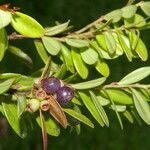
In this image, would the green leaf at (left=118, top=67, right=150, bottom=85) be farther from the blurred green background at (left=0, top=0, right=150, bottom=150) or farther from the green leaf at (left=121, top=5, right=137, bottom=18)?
the blurred green background at (left=0, top=0, right=150, bottom=150)

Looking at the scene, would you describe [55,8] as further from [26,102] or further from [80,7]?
[26,102]

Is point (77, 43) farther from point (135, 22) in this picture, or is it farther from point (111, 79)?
point (111, 79)

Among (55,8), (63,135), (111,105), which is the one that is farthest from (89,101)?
(55,8)

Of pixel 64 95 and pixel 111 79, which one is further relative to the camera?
pixel 111 79

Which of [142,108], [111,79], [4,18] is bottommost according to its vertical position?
[111,79]

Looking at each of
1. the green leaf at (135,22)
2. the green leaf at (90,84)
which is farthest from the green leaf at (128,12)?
the green leaf at (90,84)

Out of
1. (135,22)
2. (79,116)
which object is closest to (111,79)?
(135,22)

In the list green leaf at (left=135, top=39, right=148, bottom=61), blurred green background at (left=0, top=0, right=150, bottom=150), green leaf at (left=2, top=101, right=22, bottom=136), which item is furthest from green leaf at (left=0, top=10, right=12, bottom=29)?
blurred green background at (left=0, top=0, right=150, bottom=150)
